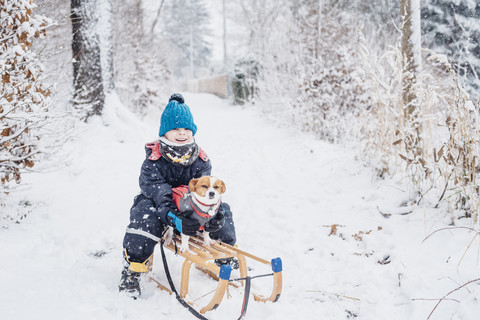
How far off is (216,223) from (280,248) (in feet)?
3.27

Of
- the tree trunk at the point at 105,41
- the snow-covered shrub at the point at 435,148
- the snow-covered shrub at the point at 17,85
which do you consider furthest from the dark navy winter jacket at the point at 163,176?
the tree trunk at the point at 105,41

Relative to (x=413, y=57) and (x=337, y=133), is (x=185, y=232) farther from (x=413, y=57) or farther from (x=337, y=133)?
(x=337, y=133)

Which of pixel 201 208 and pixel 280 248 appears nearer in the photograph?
pixel 201 208

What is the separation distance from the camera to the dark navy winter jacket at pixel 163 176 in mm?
2571

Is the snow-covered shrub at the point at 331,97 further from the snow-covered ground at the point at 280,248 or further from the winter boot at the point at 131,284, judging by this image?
the winter boot at the point at 131,284

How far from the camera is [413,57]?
432cm

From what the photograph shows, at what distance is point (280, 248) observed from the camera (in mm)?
3305

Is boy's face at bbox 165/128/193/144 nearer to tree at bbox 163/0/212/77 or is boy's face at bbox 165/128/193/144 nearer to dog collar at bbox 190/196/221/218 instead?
dog collar at bbox 190/196/221/218

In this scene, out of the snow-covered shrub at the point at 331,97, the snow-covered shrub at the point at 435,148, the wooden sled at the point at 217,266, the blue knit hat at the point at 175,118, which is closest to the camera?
the wooden sled at the point at 217,266

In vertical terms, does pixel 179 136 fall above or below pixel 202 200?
above

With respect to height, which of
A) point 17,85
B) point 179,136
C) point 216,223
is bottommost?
point 216,223

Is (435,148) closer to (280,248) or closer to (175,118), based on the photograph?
(280,248)

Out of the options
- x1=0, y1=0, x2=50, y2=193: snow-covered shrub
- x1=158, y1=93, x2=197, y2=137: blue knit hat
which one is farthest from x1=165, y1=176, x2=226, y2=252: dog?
x1=0, y1=0, x2=50, y2=193: snow-covered shrub

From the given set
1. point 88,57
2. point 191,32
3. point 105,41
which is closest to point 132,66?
point 105,41
